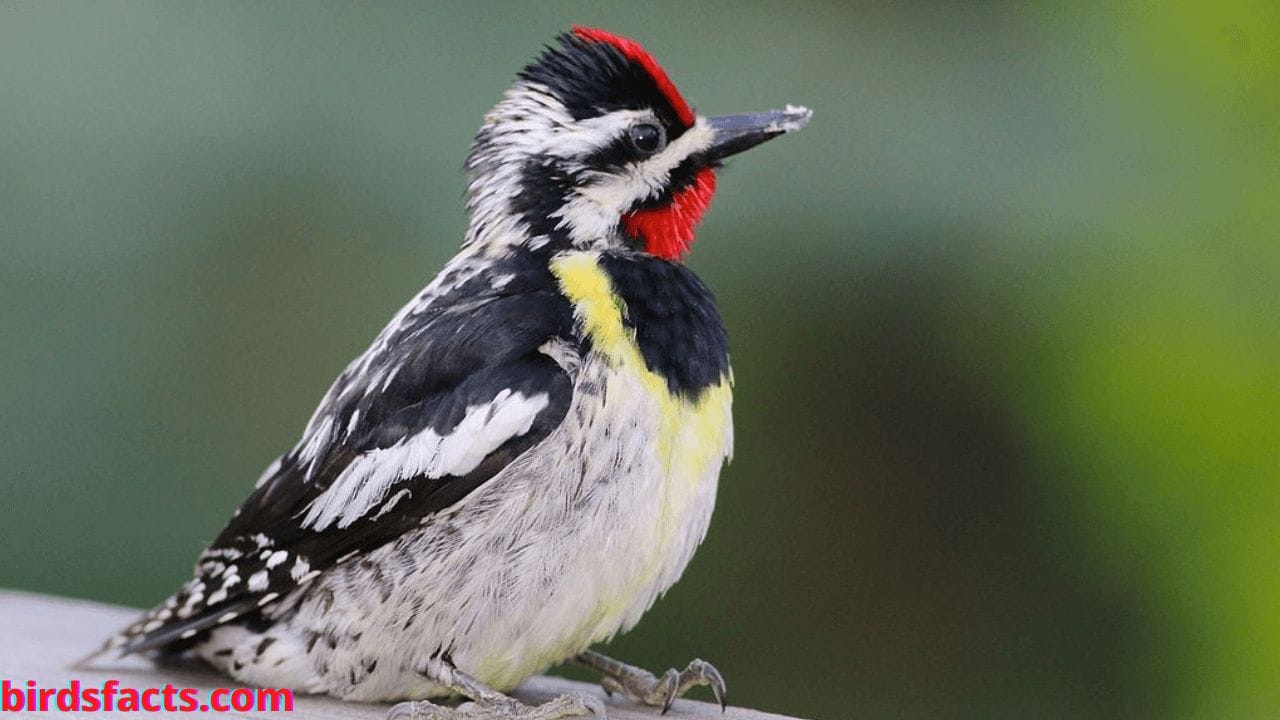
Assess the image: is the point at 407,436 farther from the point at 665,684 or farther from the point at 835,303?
the point at 835,303

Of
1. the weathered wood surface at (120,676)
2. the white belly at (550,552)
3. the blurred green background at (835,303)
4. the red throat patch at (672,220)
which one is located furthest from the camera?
the blurred green background at (835,303)

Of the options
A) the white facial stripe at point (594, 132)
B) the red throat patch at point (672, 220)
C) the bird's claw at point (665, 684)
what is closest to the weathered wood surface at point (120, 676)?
the bird's claw at point (665, 684)

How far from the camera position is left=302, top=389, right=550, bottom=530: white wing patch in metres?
2.07

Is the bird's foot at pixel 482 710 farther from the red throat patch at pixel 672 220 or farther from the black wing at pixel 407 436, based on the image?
the red throat patch at pixel 672 220

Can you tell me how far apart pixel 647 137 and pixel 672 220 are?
0.13 metres

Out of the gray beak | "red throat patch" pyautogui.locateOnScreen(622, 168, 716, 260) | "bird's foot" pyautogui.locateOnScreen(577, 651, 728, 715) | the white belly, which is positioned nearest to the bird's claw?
"bird's foot" pyautogui.locateOnScreen(577, 651, 728, 715)

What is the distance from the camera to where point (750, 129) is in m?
2.29

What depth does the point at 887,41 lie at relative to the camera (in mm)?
3600


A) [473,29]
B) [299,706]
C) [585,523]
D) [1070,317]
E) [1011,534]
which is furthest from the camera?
[473,29]

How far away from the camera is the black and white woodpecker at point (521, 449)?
6.81 feet

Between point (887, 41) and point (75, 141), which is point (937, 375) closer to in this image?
point (887, 41)

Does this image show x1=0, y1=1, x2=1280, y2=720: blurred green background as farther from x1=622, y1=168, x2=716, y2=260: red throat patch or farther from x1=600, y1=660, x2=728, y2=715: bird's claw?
x1=600, y1=660, x2=728, y2=715: bird's claw

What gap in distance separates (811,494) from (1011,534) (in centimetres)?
48

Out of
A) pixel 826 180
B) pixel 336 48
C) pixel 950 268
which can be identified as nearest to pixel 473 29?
pixel 336 48
